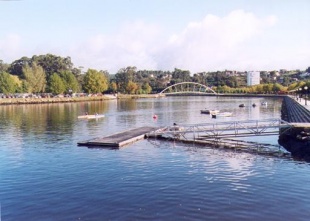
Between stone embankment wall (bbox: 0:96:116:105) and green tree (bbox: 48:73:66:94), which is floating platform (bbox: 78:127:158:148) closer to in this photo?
stone embankment wall (bbox: 0:96:116:105)

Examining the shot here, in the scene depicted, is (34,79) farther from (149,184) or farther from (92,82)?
(149,184)

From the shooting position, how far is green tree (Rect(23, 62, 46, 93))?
172 meters

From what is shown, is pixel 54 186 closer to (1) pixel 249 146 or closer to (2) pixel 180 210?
(2) pixel 180 210

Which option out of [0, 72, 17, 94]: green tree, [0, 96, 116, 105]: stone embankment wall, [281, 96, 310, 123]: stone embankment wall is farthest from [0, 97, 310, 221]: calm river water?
[0, 72, 17, 94]: green tree

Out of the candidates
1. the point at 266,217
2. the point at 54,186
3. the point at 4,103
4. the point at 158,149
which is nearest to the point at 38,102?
the point at 4,103

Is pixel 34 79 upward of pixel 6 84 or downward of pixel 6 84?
upward

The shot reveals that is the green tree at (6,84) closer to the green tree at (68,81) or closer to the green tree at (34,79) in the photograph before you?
the green tree at (34,79)

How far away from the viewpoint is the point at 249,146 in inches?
1779

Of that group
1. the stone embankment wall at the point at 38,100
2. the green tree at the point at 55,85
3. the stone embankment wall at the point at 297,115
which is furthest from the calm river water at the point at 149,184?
the green tree at the point at 55,85

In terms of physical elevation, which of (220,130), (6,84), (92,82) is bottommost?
(220,130)

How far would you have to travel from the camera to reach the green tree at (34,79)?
17175 centimetres

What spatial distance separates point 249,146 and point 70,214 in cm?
2795

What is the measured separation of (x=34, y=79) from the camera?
173750mm

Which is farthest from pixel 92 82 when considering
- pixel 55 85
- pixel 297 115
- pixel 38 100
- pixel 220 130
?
pixel 220 130
